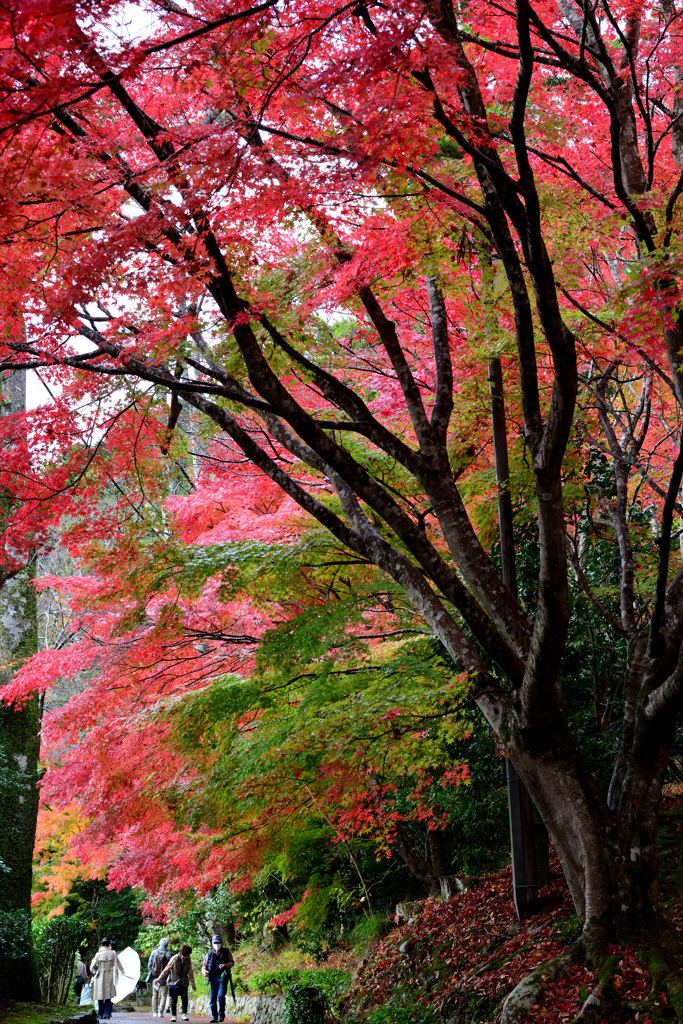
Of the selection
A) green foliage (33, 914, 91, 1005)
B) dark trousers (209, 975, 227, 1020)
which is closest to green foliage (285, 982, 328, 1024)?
dark trousers (209, 975, 227, 1020)

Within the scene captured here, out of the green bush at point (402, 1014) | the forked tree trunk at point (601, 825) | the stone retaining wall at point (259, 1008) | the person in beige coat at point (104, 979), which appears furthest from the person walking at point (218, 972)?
the forked tree trunk at point (601, 825)

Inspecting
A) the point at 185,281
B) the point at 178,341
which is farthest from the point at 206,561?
the point at 185,281

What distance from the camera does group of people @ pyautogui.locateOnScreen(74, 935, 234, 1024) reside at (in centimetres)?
1119

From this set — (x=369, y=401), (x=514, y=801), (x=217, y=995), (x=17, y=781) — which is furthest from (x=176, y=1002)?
(x=369, y=401)

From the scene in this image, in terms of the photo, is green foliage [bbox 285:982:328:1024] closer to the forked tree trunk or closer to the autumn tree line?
the autumn tree line

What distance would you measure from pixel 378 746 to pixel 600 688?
233cm

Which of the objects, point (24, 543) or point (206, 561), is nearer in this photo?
point (206, 561)

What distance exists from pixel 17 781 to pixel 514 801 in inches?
269

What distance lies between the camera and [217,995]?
40.1 feet

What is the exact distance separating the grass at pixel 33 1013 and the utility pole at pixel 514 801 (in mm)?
5444

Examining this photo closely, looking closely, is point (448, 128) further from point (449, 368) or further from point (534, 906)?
point (534, 906)

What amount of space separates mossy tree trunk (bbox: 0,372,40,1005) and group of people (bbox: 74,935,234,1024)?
157 centimetres

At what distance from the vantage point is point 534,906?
286 inches

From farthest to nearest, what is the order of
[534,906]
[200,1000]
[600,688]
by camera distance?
[200,1000]
[600,688]
[534,906]
